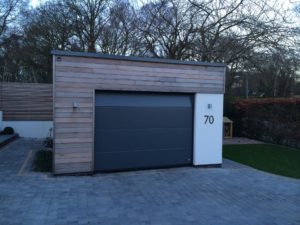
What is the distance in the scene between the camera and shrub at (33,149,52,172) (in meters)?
7.22

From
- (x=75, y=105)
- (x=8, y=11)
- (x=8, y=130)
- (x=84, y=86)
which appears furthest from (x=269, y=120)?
(x=8, y=11)

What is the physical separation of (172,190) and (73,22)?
13.6 m

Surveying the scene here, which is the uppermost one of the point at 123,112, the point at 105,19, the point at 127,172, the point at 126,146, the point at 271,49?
the point at 105,19

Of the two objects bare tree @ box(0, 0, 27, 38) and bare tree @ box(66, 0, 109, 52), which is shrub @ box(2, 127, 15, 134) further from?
bare tree @ box(0, 0, 27, 38)

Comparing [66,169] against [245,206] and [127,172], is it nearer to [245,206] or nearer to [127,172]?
[127,172]

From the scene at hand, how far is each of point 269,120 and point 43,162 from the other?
32.2ft

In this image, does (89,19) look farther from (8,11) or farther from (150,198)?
(150,198)

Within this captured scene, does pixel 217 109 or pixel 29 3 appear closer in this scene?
pixel 217 109

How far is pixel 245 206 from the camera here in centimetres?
499

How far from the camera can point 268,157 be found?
9750mm

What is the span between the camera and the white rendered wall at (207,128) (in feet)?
26.2

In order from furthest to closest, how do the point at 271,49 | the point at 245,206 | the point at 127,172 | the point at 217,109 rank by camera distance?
1. the point at 271,49
2. the point at 217,109
3. the point at 127,172
4. the point at 245,206

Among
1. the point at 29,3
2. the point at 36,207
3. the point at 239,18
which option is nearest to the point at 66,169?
the point at 36,207

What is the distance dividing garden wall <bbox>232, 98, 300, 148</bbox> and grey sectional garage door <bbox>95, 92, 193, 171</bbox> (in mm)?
6018
